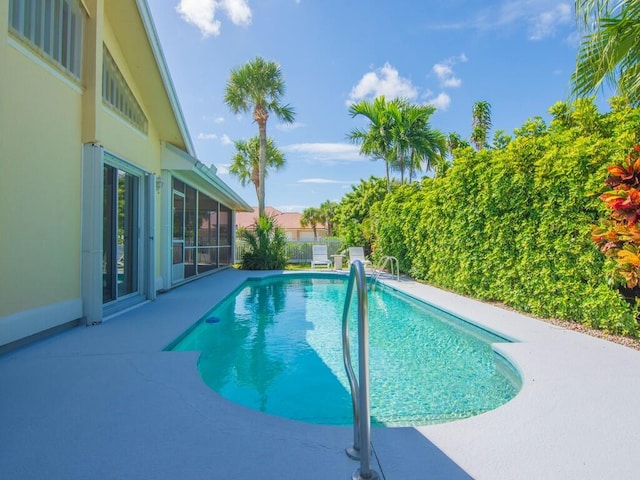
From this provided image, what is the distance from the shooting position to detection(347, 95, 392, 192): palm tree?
1819cm

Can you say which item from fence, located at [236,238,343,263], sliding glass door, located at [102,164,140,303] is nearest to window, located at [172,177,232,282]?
sliding glass door, located at [102,164,140,303]

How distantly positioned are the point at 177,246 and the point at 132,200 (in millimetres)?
3237

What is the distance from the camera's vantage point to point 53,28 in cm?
549

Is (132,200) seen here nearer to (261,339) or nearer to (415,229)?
(261,339)

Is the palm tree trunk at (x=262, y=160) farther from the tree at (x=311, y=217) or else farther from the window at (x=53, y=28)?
the tree at (x=311, y=217)

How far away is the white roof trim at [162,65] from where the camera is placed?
7.02 metres

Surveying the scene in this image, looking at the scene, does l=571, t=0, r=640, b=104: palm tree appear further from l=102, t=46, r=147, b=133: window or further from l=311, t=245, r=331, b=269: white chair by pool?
l=311, t=245, r=331, b=269: white chair by pool

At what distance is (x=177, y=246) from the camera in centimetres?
1123

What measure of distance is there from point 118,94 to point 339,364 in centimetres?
693

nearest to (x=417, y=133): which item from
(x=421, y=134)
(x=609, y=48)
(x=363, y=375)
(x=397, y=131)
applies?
(x=421, y=134)

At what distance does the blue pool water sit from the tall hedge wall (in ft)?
4.79

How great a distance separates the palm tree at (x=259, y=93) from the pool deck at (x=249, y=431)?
17.0 meters

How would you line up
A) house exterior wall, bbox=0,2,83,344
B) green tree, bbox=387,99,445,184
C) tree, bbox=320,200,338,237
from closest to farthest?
house exterior wall, bbox=0,2,83,344, green tree, bbox=387,99,445,184, tree, bbox=320,200,338,237

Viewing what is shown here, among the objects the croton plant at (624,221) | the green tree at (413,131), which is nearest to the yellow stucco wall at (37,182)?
the croton plant at (624,221)
